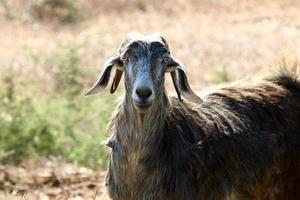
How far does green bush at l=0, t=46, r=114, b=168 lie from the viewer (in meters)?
12.0

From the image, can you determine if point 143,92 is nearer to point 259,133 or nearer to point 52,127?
point 259,133

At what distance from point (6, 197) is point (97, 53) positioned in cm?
1079

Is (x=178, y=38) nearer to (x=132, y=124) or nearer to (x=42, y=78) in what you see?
(x=42, y=78)

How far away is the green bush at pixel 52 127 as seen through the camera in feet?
39.5

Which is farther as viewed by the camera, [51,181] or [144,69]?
[51,181]

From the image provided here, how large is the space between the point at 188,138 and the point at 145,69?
2.86 feet

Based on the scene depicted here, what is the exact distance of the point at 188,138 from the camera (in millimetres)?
7645

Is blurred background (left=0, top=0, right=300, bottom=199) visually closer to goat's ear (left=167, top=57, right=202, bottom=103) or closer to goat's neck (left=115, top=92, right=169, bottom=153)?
goat's neck (left=115, top=92, right=169, bottom=153)

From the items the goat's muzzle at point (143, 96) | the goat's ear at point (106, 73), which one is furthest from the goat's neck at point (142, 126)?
the goat's muzzle at point (143, 96)

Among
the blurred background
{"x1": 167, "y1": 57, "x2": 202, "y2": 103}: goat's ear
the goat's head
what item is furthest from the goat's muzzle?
the blurred background

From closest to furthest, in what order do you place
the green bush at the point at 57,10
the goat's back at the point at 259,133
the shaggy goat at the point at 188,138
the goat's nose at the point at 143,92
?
the goat's nose at the point at 143,92 < the shaggy goat at the point at 188,138 < the goat's back at the point at 259,133 < the green bush at the point at 57,10

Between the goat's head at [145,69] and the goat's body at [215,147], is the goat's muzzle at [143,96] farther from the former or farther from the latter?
the goat's body at [215,147]

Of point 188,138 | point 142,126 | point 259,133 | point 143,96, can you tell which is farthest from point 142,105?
point 259,133

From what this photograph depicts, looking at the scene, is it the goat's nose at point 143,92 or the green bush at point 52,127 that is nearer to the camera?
the goat's nose at point 143,92
